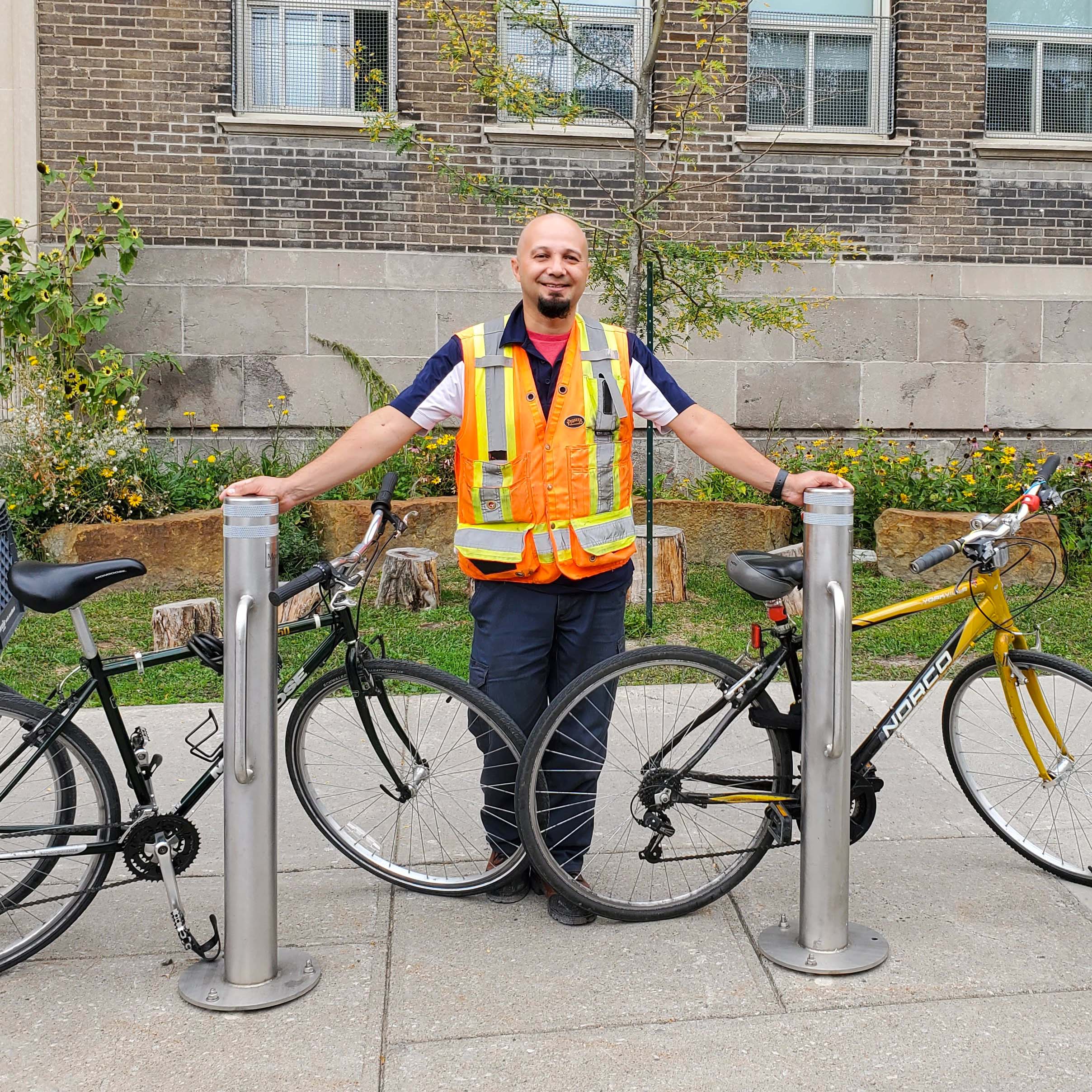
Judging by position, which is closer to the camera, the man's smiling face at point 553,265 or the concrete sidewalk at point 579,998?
the concrete sidewalk at point 579,998

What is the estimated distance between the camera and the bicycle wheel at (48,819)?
3352 mm

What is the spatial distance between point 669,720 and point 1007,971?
4.49ft

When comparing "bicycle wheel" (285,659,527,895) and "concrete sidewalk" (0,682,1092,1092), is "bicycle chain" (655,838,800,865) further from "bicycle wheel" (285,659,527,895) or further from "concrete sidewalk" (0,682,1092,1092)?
"bicycle wheel" (285,659,527,895)

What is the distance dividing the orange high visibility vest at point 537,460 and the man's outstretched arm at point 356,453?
0.21m

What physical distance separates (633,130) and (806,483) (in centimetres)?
630

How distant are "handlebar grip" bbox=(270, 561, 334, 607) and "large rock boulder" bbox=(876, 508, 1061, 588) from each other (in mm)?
5690

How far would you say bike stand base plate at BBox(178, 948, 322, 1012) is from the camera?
10.3 feet

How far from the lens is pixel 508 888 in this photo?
153 inches

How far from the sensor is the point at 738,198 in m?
10.4

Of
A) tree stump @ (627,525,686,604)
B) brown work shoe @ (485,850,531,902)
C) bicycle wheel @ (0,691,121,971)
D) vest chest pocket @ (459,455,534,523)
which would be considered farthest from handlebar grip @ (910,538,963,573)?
tree stump @ (627,525,686,604)

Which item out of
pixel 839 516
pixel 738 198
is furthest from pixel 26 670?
pixel 738 198

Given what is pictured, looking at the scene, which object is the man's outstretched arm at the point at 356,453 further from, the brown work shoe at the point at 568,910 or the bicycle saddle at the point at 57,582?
the brown work shoe at the point at 568,910

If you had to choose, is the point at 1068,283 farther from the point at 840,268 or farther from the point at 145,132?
the point at 145,132

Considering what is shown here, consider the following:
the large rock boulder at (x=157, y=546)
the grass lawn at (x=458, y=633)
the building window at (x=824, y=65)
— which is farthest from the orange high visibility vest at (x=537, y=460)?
the building window at (x=824, y=65)
